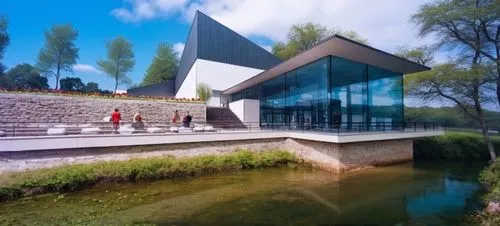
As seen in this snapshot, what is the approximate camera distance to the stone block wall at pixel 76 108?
46.8 ft

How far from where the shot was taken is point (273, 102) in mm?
20359

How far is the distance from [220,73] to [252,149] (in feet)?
47.5

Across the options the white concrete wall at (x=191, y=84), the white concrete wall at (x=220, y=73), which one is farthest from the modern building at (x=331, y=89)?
the white concrete wall at (x=191, y=84)

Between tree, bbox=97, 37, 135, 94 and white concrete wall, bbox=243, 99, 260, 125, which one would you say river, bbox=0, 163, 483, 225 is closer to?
white concrete wall, bbox=243, 99, 260, 125

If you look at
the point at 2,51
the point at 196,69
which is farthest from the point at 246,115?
the point at 2,51

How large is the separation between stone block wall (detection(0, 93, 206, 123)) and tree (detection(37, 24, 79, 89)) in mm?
27639

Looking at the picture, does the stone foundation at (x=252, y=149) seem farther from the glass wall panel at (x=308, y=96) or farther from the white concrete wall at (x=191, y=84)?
the white concrete wall at (x=191, y=84)

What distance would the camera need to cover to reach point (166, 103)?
19062 mm

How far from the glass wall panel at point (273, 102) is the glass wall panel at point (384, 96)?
5822mm

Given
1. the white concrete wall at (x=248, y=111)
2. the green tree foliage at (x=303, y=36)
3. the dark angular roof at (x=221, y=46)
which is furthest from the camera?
the green tree foliage at (x=303, y=36)

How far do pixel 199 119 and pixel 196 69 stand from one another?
7.38 m

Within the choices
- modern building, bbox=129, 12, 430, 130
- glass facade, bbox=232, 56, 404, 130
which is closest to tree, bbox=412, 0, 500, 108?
modern building, bbox=129, 12, 430, 130

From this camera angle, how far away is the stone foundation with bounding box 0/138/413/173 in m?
9.50

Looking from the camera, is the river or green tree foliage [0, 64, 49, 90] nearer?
the river
